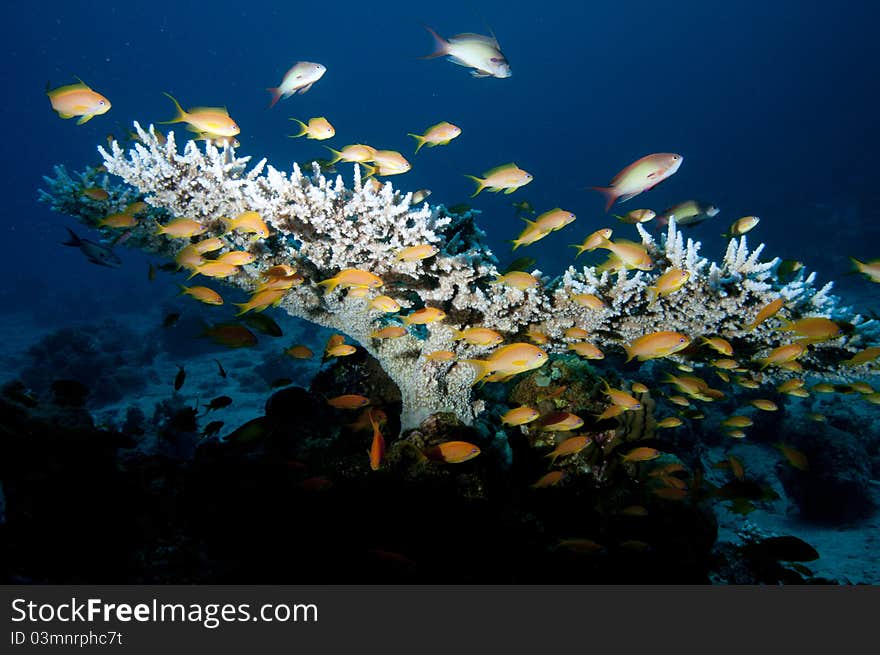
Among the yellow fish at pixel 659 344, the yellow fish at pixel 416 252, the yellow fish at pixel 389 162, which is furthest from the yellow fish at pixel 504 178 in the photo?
the yellow fish at pixel 659 344

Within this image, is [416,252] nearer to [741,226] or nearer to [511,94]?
[741,226]

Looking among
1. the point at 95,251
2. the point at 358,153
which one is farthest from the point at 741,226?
the point at 95,251

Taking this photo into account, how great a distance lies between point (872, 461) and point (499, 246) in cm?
3833

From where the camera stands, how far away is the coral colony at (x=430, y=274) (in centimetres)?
365

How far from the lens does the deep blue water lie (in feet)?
160

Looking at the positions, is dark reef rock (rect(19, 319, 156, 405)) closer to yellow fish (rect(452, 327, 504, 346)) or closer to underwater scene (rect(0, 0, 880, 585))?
underwater scene (rect(0, 0, 880, 585))

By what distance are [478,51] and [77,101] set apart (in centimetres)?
356

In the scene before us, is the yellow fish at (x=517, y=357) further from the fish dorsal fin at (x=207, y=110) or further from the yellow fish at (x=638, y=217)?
the fish dorsal fin at (x=207, y=110)

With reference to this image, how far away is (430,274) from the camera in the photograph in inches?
153

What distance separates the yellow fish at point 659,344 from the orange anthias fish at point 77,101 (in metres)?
4.95

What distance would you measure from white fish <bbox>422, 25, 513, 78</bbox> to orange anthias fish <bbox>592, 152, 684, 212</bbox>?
135 centimetres

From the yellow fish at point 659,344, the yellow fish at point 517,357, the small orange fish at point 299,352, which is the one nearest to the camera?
the yellow fish at point 517,357
